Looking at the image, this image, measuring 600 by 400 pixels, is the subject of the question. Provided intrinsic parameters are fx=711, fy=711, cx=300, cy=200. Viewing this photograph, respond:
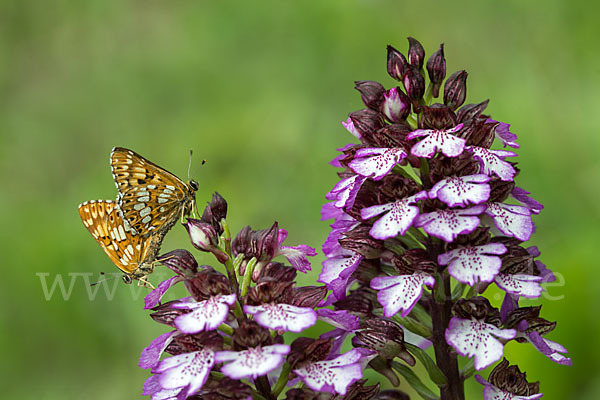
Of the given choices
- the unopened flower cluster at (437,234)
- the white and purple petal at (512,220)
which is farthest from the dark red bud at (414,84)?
the white and purple petal at (512,220)

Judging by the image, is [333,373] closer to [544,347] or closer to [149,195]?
[544,347]

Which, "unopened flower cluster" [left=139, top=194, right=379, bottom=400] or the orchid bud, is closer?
"unopened flower cluster" [left=139, top=194, right=379, bottom=400]

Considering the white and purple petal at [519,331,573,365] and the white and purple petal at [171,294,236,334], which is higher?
the white and purple petal at [171,294,236,334]

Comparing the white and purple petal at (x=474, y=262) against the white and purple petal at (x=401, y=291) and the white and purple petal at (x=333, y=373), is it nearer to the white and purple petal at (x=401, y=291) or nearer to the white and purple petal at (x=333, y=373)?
the white and purple petal at (x=401, y=291)

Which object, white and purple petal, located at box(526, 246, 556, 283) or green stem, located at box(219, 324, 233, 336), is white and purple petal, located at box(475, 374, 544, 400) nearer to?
white and purple petal, located at box(526, 246, 556, 283)

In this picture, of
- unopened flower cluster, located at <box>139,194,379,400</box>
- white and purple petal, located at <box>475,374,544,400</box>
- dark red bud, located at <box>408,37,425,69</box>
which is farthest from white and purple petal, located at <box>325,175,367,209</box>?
white and purple petal, located at <box>475,374,544,400</box>

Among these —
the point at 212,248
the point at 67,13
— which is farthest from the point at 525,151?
the point at 67,13

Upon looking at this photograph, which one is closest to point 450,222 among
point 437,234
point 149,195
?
point 437,234
